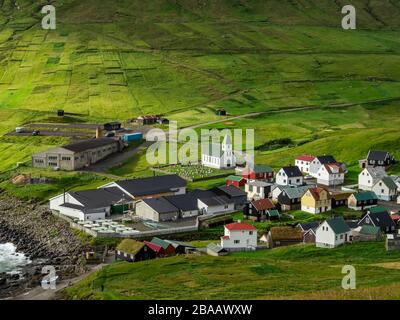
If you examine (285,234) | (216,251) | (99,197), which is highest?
(99,197)

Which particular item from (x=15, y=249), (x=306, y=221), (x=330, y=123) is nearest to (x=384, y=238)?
(x=306, y=221)

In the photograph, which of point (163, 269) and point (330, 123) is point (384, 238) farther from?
point (330, 123)

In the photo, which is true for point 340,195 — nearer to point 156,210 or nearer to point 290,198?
point 290,198

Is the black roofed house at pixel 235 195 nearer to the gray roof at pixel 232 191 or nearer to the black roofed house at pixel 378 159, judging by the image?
the gray roof at pixel 232 191

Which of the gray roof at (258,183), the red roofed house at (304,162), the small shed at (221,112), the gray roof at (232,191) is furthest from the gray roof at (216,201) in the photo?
the small shed at (221,112)

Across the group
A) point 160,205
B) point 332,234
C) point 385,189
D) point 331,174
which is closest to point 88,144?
point 160,205

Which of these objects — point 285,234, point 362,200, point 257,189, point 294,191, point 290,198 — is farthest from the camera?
point 257,189

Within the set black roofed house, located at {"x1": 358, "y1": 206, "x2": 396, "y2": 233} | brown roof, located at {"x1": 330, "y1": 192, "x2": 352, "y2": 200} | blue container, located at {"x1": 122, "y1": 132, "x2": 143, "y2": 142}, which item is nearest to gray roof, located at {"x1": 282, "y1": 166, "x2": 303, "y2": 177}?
brown roof, located at {"x1": 330, "y1": 192, "x2": 352, "y2": 200}
